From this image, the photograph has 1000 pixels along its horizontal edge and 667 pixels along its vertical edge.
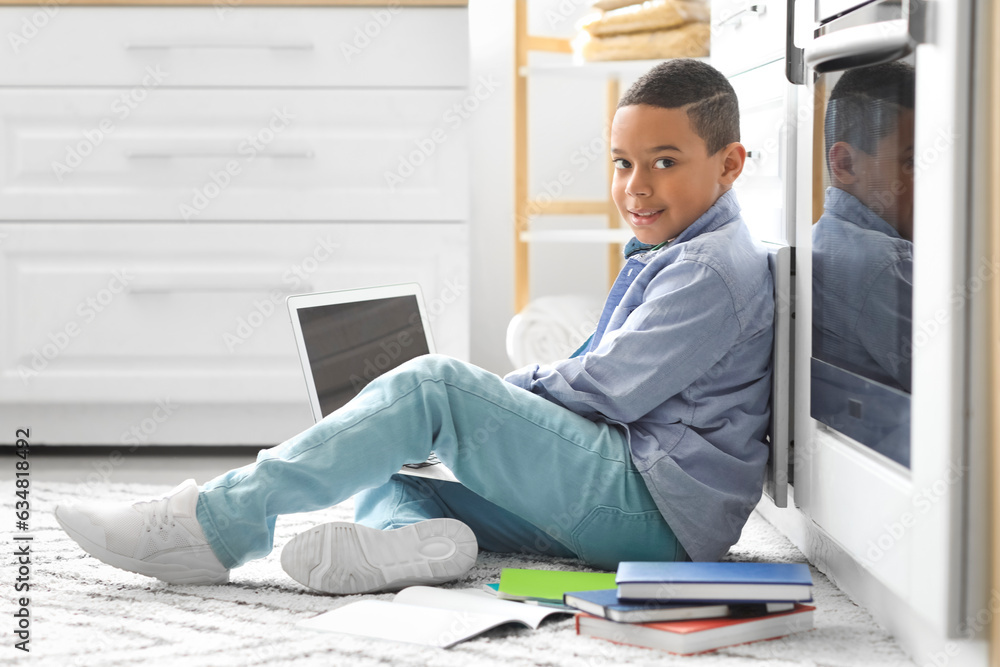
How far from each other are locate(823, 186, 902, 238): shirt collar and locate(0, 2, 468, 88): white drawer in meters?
0.96

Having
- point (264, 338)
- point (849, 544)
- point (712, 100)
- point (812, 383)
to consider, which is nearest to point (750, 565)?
point (849, 544)

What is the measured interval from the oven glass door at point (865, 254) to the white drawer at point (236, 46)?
956 mm

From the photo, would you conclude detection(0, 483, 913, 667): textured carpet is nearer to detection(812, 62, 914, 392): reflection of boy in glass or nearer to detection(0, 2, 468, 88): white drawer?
detection(812, 62, 914, 392): reflection of boy in glass

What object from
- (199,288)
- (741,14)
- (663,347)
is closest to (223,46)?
(199,288)

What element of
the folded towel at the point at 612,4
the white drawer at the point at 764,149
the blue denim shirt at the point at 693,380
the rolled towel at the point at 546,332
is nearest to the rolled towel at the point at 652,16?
the folded towel at the point at 612,4

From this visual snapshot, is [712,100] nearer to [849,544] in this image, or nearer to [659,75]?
[659,75]

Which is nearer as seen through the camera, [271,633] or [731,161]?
[271,633]

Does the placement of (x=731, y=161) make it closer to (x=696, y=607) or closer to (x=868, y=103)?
(x=868, y=103)

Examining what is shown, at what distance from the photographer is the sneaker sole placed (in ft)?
3.27

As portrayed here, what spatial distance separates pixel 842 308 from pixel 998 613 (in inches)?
13.0

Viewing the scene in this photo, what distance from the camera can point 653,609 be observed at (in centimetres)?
88

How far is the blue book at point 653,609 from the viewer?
0.88 m

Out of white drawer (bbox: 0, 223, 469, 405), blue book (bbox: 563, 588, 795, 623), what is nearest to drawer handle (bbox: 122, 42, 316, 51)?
white drawer (bbox: 0, 223, 469, 405)

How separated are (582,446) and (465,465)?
0.12 metres
